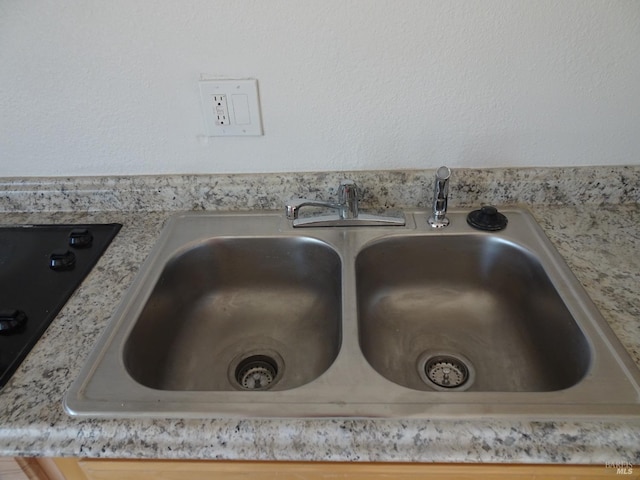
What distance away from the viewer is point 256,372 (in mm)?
918

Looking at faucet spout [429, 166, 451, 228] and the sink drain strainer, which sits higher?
faucet spout [429, 166, 451, 228]

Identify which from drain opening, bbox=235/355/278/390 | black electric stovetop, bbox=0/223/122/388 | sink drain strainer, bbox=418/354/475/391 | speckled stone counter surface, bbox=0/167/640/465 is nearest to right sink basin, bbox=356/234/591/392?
sink drain strainer, bbox=418/354/475/391

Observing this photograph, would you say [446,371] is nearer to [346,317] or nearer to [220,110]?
[346,317]

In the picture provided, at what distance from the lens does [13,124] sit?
0.99m

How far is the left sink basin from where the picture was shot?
880mm

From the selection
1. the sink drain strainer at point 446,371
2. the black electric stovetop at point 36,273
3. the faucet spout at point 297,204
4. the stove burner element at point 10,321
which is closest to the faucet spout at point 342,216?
the faucet spout at point 297,204

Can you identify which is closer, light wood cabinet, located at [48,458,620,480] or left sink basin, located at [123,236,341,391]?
light wood cabinet, located at [48,458,620,480]

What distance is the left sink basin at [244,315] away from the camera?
88 centimetres

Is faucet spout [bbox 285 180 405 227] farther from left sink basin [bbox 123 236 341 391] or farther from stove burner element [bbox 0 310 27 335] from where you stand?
stove burner element [bbox 0 310 27 335]

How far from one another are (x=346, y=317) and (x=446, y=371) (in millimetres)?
285

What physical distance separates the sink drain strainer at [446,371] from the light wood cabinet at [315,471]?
259 millimetres

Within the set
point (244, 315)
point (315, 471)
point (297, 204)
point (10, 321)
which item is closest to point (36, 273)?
point (10, 321)

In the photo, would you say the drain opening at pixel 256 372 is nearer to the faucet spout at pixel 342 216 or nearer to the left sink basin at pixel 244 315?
the left sink basin at pixel 244 315

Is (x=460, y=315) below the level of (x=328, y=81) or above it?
below
